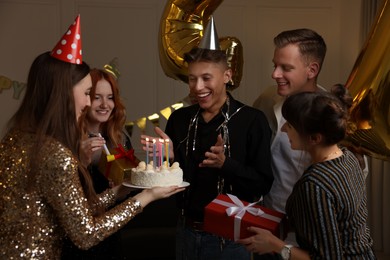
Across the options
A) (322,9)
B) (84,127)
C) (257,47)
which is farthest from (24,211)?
(322,9)

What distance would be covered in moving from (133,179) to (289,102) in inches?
28.2

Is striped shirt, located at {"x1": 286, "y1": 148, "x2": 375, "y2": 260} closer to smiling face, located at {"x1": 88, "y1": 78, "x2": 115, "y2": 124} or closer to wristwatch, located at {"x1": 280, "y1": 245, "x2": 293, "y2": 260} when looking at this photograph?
wristwatch, located at {"x1": 280, "y1": 245, "x2": 293, "y2": 260}

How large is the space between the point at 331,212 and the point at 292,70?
83 cm

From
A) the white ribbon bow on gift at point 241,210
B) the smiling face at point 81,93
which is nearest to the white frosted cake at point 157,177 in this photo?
the white ribbon bow on gift at point 241,210

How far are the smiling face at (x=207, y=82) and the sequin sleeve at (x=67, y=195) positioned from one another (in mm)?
678

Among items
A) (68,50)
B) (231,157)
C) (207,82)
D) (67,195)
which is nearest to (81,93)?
(68,50)

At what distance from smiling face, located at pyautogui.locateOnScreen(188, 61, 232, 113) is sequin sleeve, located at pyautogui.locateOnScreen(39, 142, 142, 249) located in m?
0.68

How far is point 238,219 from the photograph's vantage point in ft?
5.96

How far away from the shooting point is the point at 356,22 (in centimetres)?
506

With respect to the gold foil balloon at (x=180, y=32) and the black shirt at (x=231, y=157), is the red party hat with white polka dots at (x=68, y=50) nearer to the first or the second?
the black shirt at (x=231, y=157)

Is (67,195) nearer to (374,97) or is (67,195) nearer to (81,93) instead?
(81,93)

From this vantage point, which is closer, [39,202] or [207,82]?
[39,202]

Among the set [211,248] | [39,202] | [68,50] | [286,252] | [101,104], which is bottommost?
[211,248]

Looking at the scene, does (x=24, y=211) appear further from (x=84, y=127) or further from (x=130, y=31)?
(x=130, y=31)
